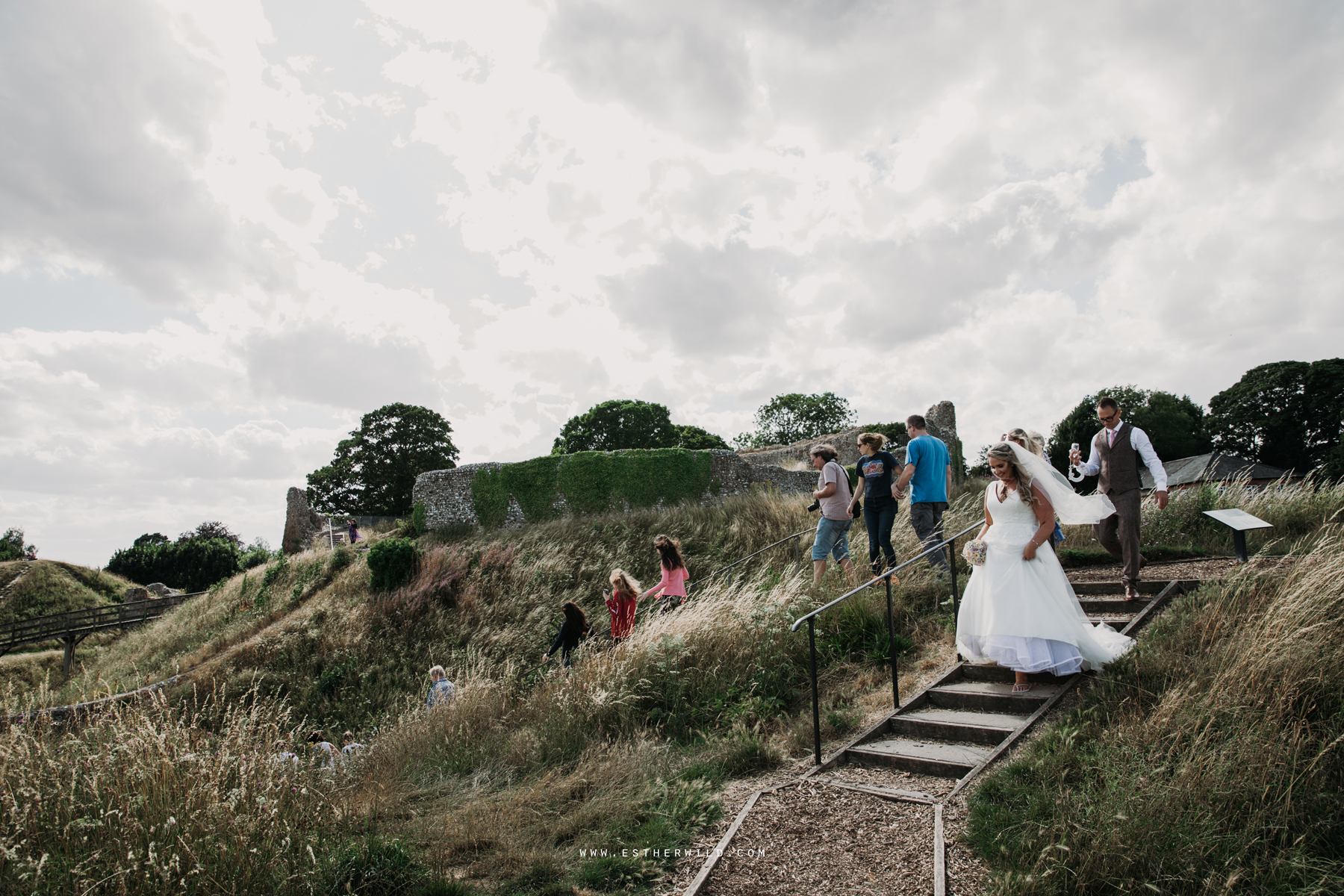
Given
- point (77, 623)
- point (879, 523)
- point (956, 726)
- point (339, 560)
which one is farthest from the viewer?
point (77, 623)

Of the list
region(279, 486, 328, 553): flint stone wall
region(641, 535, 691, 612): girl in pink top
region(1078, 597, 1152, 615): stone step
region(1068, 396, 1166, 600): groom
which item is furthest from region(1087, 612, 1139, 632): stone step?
region(279, 486, 328, 553): flint stone wall

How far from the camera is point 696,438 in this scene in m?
42.6

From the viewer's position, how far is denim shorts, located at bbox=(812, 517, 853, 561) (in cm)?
808

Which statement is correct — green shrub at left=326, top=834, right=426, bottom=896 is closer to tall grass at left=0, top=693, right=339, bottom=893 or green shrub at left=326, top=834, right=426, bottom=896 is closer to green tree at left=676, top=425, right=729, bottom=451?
tall grass at left=0, top=693, right=339, bottom=893

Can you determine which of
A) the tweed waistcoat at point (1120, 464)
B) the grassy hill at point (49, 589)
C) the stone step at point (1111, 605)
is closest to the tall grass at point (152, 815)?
the stone step at point (1111, 605)

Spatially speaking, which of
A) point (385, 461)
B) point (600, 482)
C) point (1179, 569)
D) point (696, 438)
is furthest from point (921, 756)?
point (696, 438)

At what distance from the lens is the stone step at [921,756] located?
436cm

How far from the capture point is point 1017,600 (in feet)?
16.3

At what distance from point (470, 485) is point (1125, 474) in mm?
15818

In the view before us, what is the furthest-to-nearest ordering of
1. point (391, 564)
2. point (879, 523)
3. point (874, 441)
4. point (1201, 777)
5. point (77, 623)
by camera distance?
1. point (77, 623)
2. point (391, 564)
3. point (879, 523)
4. point (874, 441)
5. point (1201, 777)

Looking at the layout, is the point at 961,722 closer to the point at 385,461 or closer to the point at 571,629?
the point at 571,629

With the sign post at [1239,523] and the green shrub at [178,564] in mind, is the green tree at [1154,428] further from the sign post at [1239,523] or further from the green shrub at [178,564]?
the green shrub at [178,564]

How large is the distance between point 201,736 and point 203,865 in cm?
154

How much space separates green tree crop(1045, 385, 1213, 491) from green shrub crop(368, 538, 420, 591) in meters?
32.0
